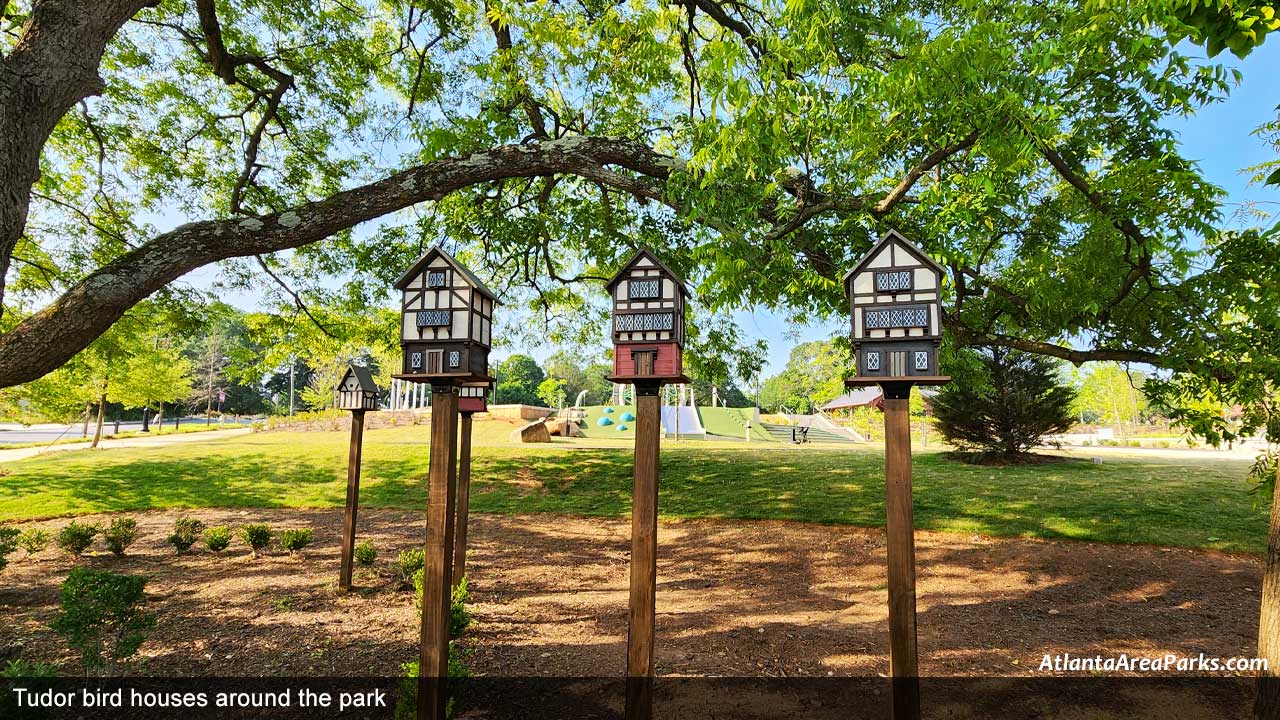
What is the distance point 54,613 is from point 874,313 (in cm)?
829

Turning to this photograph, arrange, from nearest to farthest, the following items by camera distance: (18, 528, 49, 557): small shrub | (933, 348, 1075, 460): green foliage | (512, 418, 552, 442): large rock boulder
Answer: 1. (18, 528, 49, 557): small shrub
2. (933, 348, 1075, 460): green foliage
3. (512, 418, 552, 442): large rock boulder

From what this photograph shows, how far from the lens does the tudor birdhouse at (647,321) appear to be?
366 cm

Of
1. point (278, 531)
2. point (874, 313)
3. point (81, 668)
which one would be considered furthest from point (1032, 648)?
point (278, 531)

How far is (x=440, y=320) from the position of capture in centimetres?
398

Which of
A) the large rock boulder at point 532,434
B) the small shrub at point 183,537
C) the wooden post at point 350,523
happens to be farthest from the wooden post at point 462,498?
the large rock boulder at point 532,434

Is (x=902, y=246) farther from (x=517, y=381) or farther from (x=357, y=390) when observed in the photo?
(x=517, y=381)

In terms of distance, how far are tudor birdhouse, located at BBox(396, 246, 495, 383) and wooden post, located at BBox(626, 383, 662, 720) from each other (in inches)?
51.7

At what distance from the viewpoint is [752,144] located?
425cm

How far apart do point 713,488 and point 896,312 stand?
10.7 metres

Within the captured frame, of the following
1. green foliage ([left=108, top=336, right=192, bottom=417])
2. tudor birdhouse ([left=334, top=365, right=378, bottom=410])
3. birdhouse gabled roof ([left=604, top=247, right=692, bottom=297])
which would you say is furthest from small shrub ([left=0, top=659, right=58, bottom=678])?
green foliage ([left=108, top=336, right=192, bottom=417])

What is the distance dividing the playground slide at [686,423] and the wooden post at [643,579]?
1286 inches

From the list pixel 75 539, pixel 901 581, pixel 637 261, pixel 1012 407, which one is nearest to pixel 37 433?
pixel 75 539

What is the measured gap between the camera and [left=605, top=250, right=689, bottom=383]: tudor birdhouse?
3660 mm

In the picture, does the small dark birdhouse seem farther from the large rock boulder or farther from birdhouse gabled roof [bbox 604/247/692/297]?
the large rock boulder
